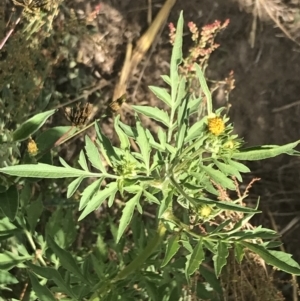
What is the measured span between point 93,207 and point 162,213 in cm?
14

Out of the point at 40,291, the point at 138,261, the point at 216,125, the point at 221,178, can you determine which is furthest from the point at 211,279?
the point at 216,125

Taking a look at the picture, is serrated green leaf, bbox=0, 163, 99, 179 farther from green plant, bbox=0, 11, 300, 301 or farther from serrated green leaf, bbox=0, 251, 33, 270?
serrated green leaf, bbox=0, 251, 33, 270

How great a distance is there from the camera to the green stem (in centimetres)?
125

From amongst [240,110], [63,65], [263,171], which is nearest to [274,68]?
[240,110]

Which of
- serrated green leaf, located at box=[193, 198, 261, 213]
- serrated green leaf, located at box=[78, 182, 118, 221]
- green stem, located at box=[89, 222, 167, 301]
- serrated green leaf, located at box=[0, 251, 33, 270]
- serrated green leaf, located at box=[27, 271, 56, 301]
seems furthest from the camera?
serrated green leaf, located at box=[0, 251, 33, 270]

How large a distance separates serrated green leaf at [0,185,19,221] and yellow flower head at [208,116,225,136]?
551mm

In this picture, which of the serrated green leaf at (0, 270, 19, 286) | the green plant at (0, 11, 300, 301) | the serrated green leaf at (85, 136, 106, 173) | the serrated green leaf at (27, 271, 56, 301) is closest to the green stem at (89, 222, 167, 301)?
the green plant at (0, 11, 300, 301)

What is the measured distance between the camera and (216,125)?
1.01m

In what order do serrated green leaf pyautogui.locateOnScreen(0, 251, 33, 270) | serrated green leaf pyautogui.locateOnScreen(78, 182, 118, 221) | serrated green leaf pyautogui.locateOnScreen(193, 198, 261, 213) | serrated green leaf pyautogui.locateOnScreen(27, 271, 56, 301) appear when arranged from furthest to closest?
serrated green leaf pyautogui.locateOnScreen(0, 251, 33, 270) → serrated green leaf pyautogui.locateOnScreen(27, 271, 56, 301) → serrated green leaf pyautogui.locateOnScreen(78, 182, 118, 221) → serrated green leaf pyautogui.locateOnScreen(193, 198, 261, 213)

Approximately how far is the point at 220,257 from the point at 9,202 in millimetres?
532

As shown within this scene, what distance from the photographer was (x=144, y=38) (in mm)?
2289

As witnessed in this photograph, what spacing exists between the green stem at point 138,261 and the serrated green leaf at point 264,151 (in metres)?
0.27

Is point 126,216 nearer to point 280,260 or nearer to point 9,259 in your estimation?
point 280,260

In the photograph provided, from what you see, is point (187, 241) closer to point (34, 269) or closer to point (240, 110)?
point (34, 269)
